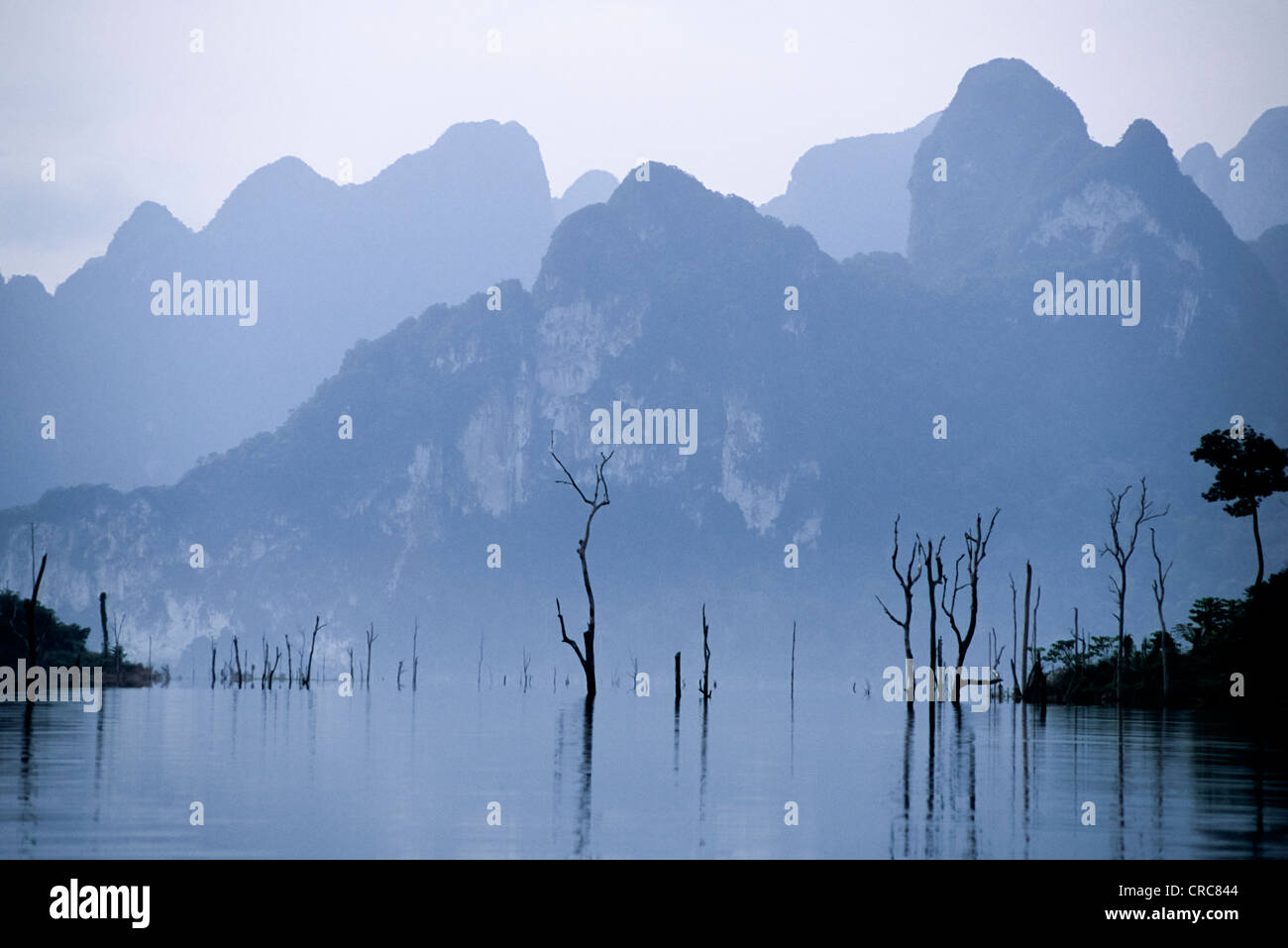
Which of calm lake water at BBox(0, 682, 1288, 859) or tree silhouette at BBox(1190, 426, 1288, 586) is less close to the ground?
tree silhouette at BBox(1190, 426, 1288, 586)

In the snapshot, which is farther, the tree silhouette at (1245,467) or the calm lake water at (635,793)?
the tree silhouette at (1245,467)

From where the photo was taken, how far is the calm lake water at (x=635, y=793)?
1884 centimetres

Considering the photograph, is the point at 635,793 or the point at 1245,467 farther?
the point at 1245,467

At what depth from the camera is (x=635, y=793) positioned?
2580cm

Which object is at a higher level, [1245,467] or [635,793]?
[1245,467]

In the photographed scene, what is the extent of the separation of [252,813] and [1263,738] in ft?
105

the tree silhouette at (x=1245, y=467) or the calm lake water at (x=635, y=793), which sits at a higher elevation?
the tree silhouette at (x=1245, y=467)

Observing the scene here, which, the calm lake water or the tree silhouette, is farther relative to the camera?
the tree silhouette

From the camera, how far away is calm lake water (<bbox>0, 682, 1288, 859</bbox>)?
61.8 ft

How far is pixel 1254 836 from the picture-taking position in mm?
19281
